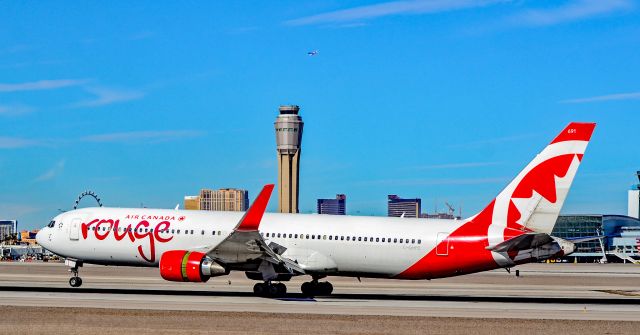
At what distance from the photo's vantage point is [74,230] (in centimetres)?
5053

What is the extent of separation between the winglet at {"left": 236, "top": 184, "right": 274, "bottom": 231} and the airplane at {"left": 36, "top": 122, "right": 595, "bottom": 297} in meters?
0.05

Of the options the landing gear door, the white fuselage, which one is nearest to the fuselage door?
the white fuselage

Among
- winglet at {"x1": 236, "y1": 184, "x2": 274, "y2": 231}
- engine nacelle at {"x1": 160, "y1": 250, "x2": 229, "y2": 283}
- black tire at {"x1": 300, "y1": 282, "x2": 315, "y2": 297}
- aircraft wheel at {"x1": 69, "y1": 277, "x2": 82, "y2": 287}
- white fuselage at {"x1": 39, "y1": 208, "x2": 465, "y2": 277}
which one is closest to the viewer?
winglet at {"x1": 236, "y1": 184, "x2": 274, "y2": 231}

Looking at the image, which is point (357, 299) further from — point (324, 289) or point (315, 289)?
point (315, 289)

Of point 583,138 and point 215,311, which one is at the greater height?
point 583,138

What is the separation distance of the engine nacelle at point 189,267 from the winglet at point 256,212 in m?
2.61

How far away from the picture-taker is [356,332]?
31375 mm

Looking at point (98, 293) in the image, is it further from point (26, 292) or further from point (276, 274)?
point (276, 274)

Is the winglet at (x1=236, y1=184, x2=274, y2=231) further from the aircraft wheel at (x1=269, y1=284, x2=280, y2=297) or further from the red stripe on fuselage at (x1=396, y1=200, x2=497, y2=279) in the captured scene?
the red stripe on fuselage at (x1=396, y1=200, x2=497, y2=279)

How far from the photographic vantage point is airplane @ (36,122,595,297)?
44375 millimetres

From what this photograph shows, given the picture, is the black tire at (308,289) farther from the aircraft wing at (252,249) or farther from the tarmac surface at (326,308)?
the aircraft wing at (252,249)

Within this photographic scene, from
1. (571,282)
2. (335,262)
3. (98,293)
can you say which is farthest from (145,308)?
(571,282)

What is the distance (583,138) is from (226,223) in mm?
18405

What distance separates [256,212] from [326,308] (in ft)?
20.4
